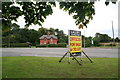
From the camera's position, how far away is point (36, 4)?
4.62 metres

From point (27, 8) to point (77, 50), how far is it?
584 cm

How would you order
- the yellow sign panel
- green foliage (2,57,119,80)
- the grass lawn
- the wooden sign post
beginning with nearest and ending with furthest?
green foliage (2,57,119,80)
the grass lawn
the wooden sign post
the yellow sign panel

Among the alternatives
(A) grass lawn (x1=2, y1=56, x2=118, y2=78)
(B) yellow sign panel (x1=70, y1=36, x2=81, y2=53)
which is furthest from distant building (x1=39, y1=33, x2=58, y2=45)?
(A) grass lawn (x1=2, y1=56, x2=118, y2=78)

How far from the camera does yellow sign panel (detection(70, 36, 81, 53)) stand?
969cm

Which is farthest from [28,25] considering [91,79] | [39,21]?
[91,79]

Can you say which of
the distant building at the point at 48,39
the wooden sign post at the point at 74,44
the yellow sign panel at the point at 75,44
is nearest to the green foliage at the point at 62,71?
the wooden sign post at the point at 74,44

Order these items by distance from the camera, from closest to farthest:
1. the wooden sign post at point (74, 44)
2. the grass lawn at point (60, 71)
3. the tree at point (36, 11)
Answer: the tree at point (36, 11) → the grass lawn at point (60, 71) → the wooden sign post at point (74, 44)

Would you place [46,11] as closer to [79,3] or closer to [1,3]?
[79,3]

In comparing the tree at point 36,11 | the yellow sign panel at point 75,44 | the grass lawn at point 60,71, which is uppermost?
the tree at point 36,11

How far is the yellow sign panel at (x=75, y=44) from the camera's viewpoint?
9.69 meters

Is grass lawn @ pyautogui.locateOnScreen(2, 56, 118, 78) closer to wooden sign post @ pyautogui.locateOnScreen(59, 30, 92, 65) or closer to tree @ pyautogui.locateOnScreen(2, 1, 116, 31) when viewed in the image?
wooden sign post @ pyautogui.locateOnScreen(59, 30, 92, 65)

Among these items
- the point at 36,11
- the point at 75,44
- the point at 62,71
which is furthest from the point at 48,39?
the point at 36,11

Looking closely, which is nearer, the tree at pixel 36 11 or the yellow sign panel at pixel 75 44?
the tree at pixel 36 11

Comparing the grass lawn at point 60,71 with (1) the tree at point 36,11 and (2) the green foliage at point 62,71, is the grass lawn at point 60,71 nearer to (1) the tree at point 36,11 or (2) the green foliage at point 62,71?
(2) the green foliage at point 62,71
